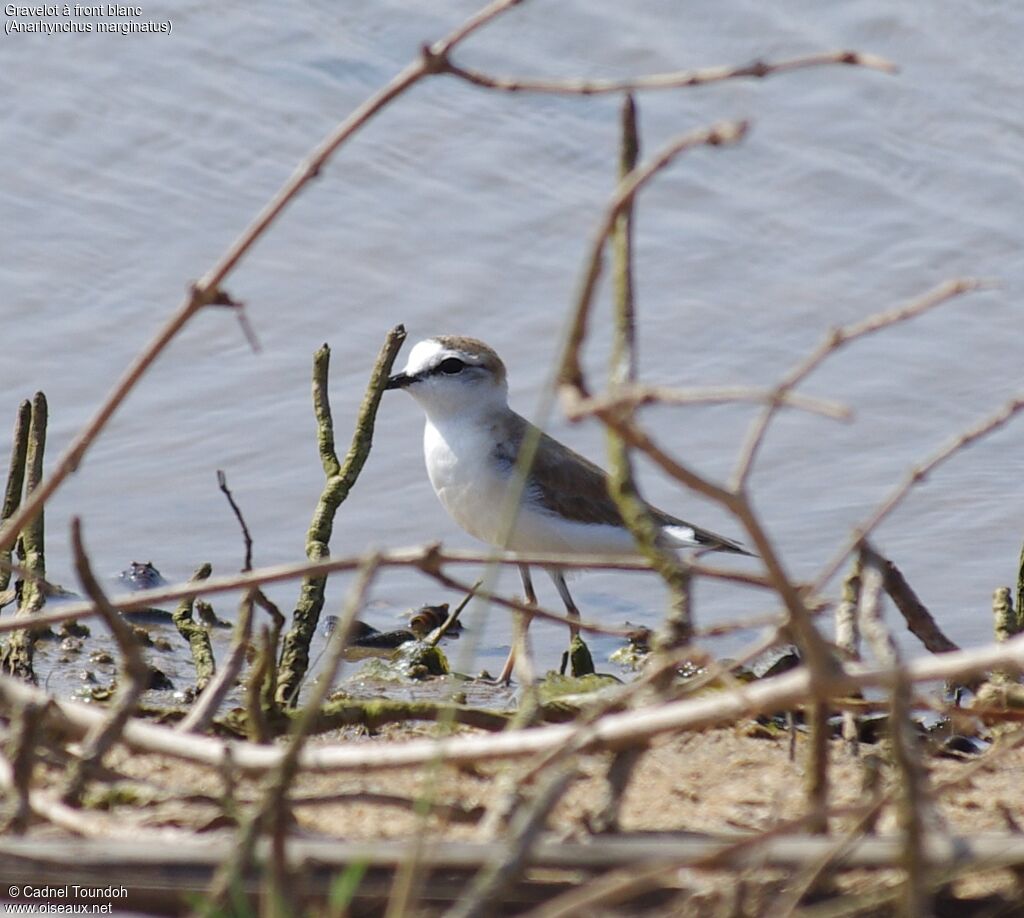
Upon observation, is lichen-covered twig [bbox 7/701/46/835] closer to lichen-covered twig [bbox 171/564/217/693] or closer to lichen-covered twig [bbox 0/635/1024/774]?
lichen-covered twig [bbox 0/635/1024/774]

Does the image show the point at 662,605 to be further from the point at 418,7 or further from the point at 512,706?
the point at 418,7

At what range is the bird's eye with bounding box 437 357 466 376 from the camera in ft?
23.8

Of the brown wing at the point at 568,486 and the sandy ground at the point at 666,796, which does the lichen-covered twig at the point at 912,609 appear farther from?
the brown wing at the point at 568,486

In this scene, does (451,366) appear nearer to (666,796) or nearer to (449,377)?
(449,377)

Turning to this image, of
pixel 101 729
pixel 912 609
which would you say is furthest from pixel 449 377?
pixel 101 729

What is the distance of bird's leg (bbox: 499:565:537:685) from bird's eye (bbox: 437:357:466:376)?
2.84 feet

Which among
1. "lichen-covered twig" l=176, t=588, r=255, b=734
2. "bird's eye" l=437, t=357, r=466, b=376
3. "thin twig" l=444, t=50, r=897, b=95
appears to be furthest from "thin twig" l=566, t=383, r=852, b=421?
"bird's eye" l=437, t=357, r=466, b=376

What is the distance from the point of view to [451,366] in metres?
7.26

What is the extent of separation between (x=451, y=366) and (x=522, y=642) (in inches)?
139

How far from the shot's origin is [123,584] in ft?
22.0

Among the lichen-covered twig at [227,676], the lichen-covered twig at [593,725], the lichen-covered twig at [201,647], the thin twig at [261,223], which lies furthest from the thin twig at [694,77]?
the lichen-covered twig at [201,647]

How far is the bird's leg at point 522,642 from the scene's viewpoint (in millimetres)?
3739

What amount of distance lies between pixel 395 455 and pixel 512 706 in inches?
93.8

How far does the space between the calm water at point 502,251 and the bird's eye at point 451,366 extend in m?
0.67
